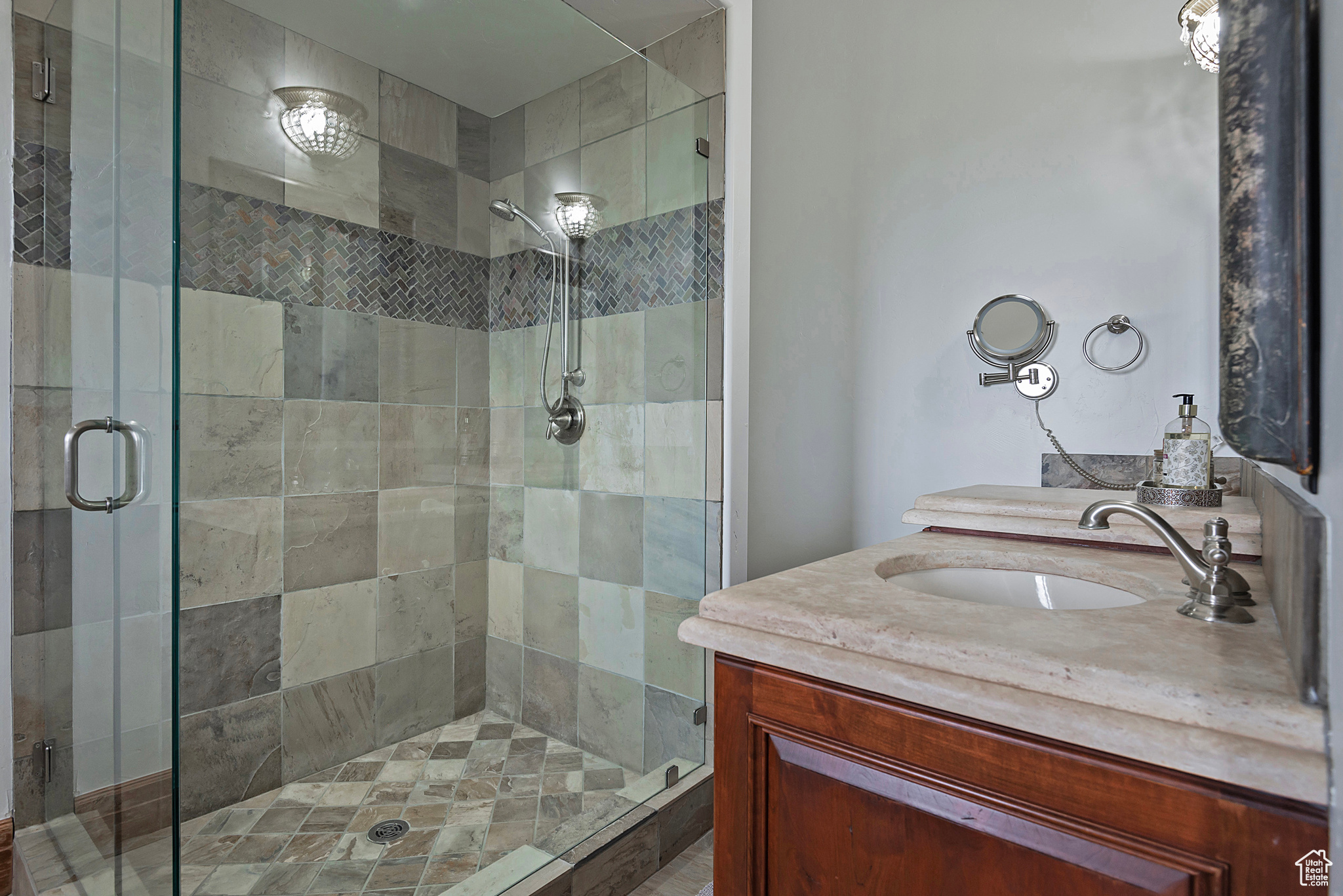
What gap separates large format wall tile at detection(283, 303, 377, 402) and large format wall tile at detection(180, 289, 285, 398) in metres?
0.02

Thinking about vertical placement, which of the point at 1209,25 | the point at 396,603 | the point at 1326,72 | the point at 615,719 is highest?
the point at 1209,25

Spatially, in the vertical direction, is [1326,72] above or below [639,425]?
above

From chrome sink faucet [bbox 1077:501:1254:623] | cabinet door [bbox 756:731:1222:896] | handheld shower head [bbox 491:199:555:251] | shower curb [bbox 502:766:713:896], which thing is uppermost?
handheld shower head [bbox 491:199:555:251]

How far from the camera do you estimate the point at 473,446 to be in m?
1.64

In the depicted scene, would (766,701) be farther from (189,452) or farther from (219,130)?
(219,130)

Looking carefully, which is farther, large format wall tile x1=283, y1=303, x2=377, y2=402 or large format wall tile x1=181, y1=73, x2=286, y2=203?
large format wall tile x1=283, y1=303, x2=377, y2=402

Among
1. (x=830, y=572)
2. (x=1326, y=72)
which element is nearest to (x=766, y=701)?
(x=830, y=572)

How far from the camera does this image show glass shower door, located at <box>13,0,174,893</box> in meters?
1.11

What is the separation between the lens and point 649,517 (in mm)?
1728

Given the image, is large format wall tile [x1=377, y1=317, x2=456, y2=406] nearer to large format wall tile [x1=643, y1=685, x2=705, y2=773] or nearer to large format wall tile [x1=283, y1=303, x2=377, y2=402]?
large format wall tile [x1=283, y1=303, x2=377, y2=402]

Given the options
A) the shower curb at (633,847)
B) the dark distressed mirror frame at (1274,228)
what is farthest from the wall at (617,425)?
the dark distressed mirror frame at (1274,228)

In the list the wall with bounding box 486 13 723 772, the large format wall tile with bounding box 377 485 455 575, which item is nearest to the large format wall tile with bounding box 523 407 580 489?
the wall with bounding box 486 13 723 772

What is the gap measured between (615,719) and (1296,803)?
1.43m

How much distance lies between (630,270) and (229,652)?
135cm
